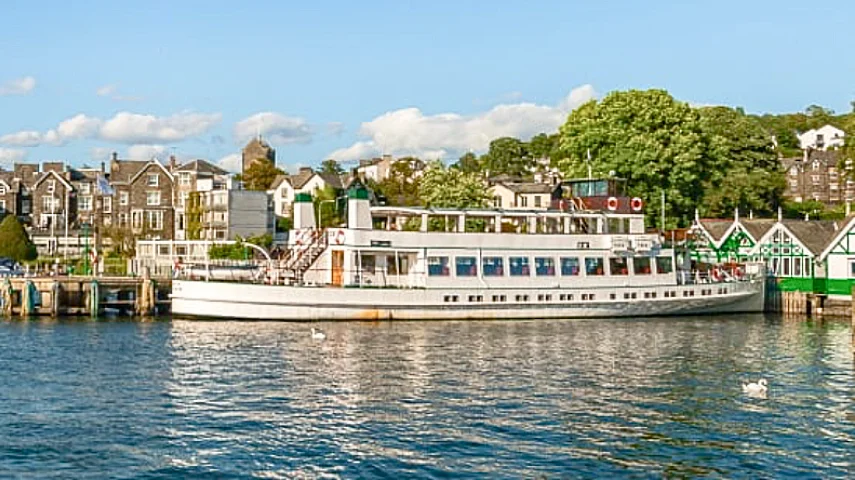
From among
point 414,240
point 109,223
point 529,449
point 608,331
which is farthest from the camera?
point 109,223

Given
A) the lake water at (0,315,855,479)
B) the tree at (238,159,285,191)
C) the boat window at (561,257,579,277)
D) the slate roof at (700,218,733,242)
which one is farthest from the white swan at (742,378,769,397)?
the tree at (238,159,285,191)

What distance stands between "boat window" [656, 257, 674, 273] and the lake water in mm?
12115

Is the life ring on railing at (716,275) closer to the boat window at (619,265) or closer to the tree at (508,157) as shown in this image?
the boat window at (619,265)

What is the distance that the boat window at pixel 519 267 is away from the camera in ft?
174

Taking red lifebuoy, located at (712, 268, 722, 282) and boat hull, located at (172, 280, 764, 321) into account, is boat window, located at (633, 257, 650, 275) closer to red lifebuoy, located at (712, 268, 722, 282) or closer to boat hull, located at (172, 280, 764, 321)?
boat hull, located at (172, 280, 764, 321)

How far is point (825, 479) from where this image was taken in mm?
20969

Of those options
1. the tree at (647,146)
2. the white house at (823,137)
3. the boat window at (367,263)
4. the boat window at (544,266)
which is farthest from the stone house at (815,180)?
the boat window at (367,263)

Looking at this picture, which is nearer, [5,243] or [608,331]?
[608,331]

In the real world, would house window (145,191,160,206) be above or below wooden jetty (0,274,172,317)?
above

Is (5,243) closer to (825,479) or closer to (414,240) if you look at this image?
(414,240)

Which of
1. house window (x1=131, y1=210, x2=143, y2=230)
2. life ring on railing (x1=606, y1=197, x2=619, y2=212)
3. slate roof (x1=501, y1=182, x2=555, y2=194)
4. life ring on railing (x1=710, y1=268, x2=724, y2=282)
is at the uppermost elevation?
slate roof (x1=501, y1=182, x2=555, y2=194)

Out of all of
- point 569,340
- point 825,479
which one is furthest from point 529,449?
point 569,340

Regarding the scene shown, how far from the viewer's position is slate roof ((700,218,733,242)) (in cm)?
6738

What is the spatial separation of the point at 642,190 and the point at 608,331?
28439mm
